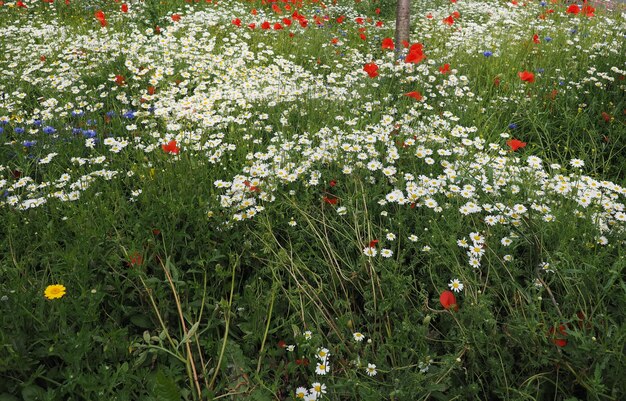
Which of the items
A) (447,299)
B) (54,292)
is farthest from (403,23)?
(54,292)

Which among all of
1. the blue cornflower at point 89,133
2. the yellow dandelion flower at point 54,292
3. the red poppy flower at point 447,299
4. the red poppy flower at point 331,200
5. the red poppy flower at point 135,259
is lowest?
the red poppy flower at point 331,200

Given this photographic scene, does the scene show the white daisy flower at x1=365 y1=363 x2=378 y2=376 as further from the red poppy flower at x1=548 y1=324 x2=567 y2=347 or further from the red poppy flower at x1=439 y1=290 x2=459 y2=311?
the red poppy flower at x1=548 y1=324 x2=567 y2=347

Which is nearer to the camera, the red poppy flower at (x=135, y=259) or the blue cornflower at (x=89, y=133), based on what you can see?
the red poppy flower at (x=135, y=259)

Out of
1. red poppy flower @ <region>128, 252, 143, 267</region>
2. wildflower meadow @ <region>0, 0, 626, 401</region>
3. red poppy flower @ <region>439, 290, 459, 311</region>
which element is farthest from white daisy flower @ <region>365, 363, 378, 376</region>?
red poppy flower @ <region>128, 252, 143, 267</region>

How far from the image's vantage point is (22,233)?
233 centimetres

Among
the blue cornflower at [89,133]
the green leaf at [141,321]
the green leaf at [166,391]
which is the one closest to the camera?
the green leaf at [166,391]

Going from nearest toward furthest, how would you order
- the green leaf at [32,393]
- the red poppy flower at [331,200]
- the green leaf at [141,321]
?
the green leaf at [32,393] → the green leaf at [141,321] → the red poppy flower at [331,200]

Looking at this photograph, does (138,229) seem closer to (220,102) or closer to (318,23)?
(220,102)

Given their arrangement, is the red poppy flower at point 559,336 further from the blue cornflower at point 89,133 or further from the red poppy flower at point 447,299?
the blue cornflower at point 89,133

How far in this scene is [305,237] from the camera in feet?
8.11

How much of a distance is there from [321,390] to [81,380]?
2.67 feet

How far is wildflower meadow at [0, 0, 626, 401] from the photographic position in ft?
5.71

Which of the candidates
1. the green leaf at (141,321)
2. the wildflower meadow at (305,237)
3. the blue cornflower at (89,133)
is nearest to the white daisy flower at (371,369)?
the wildflower meadow at (305,237)

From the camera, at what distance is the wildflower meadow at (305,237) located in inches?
68.5
